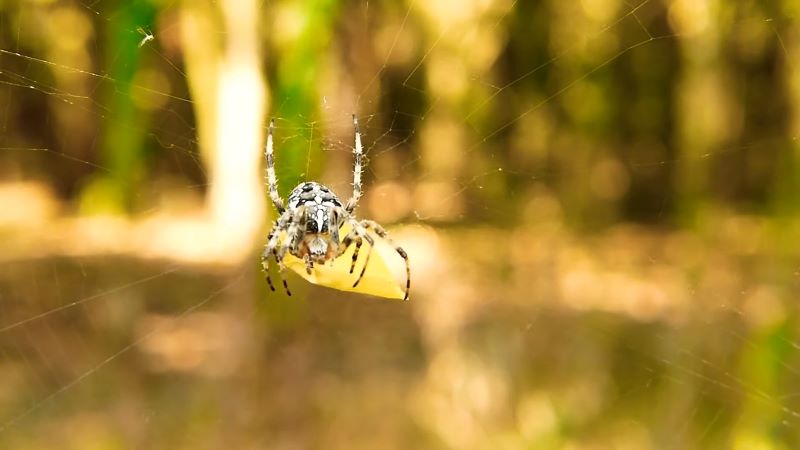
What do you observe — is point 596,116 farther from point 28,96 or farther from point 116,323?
point 28,96

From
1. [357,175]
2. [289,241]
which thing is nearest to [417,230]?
[357,175]

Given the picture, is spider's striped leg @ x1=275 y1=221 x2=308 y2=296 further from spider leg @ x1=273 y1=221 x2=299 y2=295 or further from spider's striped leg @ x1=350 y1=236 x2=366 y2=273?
spider's striped leg @ x1=350 y1=236 x2=366 y2=273

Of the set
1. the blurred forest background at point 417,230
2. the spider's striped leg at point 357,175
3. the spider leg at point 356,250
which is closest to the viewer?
the spider leg at point 356,250

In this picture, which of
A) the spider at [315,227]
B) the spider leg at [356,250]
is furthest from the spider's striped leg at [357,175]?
the spider leg at [356,250]

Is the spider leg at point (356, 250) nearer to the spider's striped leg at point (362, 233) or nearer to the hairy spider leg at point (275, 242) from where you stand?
the spider's striped leg at point (362, 233)

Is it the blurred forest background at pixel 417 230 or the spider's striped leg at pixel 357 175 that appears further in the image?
the blurred forest background at pixel 417 230

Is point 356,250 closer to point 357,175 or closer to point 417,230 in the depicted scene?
point 357,175

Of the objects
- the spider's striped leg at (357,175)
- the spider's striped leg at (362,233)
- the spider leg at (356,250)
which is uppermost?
the spider's striped leg at (357,175)
